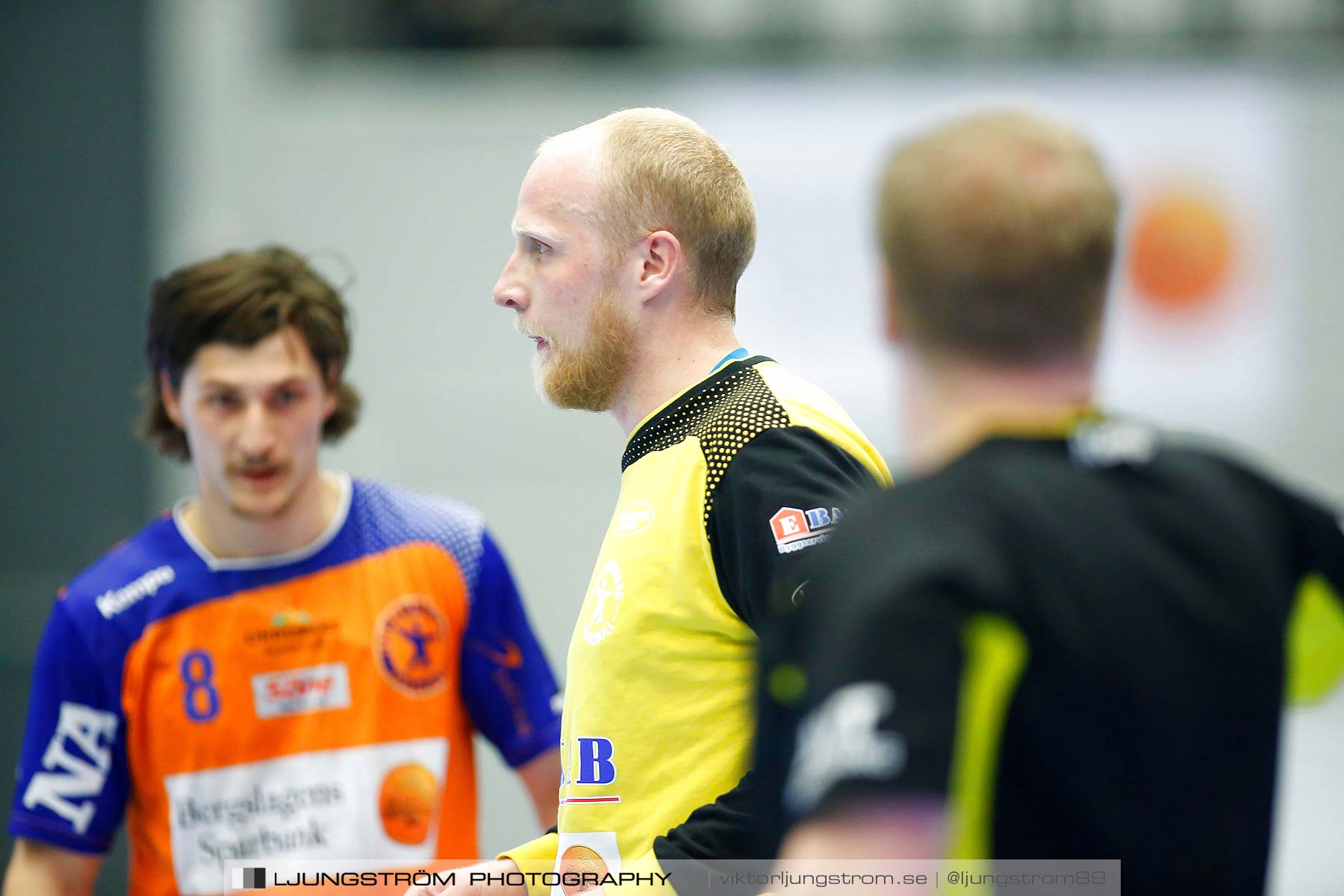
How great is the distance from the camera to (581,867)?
2141mm

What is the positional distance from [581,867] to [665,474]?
0.60 meters

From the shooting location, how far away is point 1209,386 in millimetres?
10703

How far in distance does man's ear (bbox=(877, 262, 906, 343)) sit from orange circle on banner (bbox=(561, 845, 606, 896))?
1.01 meters

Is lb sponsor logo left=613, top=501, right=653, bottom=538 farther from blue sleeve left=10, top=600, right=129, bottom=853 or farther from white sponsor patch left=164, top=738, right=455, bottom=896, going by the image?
blue sleeve left=10, top=600, right=129, bottom=853

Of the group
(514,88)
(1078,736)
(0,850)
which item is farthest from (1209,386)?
(1078,736)

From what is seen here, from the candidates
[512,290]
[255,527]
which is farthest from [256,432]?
[512,290]

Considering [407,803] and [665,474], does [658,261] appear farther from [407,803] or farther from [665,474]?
[407,803]

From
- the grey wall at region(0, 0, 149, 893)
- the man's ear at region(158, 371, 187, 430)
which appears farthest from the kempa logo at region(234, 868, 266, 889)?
the grey wall at region(0, 0, 149, 893)

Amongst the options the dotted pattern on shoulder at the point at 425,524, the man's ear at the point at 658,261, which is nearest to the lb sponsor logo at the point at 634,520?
→ the man's ear at the point at 658,261

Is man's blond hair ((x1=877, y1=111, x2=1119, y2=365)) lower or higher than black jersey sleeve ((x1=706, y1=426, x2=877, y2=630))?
higher

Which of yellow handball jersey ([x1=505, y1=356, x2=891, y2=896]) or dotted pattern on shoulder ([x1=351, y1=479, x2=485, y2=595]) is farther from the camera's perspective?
dotted pattern on shoulder ([x1=351, y1=479, x2=485, y2=595])

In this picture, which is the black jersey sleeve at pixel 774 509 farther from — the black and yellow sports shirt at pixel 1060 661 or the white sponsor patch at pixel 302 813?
the white sponsor patch at pixel 302 813

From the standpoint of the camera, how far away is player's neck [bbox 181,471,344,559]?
3.15 m

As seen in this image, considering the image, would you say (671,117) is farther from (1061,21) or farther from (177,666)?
(1061,21)
